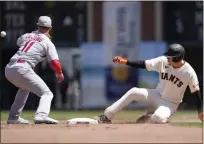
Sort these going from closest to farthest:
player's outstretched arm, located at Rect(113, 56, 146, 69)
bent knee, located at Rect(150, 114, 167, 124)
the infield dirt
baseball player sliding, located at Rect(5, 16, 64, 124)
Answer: the infield dirt, baseball player sliding, located at Rect(5, 16, 64, 124), bent knee, located at Rect(150, 114, 167, 124), player's outstretched arm, located at Rect(113, 56, 146, 69)

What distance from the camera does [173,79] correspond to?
31.6ft

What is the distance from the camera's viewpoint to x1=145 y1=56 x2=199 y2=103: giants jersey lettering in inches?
378

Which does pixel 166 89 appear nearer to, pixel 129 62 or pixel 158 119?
pixel 158 119

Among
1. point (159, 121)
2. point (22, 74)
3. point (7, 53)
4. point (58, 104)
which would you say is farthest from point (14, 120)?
point (7, 53)

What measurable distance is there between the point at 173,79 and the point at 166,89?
202mm

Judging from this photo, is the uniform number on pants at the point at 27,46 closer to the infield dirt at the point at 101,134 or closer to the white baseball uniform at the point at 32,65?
A: the white baseball uniform at the point at 32,65

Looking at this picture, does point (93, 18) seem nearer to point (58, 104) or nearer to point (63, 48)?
point (63, 48)

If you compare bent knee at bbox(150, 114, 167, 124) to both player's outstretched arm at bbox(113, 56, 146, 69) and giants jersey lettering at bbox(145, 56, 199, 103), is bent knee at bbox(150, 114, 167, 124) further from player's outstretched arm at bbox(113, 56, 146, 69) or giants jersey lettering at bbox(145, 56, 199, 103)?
player's outstretched arm at bbox(113, 56, 146, 69)

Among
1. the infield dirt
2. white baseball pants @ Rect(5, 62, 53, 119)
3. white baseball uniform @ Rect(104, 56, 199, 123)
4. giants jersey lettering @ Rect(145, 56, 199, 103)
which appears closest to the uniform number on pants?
white baseball pants @ Rect(5, 62, 53, 119)

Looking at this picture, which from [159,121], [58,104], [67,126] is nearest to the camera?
[67,126]

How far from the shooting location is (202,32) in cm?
2333

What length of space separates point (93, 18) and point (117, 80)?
2717mm

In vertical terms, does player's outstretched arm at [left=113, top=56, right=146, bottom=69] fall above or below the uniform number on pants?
below

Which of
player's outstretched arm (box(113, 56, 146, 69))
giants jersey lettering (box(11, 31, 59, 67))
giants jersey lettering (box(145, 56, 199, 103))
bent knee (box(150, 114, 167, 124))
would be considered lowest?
bent knee (box(150, 114, 167, 124))
